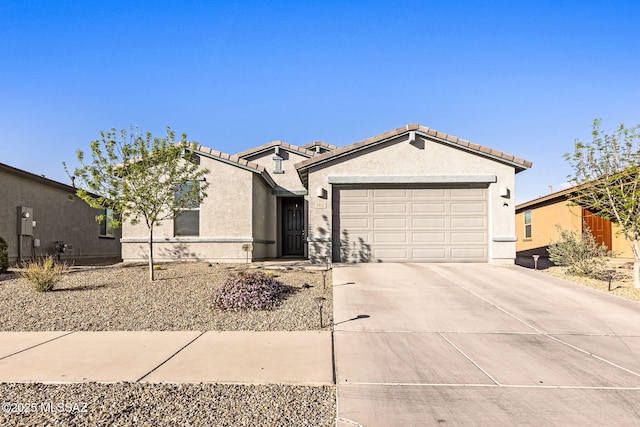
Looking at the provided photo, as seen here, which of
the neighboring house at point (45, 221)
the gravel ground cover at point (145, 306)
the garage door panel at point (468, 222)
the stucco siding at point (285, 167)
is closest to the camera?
the gravel ground cover at point (145, 306)

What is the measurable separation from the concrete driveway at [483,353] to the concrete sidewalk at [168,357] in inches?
19.5

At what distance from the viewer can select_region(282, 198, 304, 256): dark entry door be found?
17.6 meters

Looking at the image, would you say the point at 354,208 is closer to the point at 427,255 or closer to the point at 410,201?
the point at 410,201

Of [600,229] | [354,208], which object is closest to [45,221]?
[354,208]

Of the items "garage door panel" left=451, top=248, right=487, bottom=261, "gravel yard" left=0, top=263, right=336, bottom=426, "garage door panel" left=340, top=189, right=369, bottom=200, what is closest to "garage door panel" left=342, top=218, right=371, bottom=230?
"garage door panel" left=340, top=189, right=369, bottom=200

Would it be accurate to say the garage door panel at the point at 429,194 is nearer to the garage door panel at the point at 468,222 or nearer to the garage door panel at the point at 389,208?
the garage door panel at the point at 389,208

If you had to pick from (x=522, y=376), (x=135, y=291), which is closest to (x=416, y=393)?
(x=522, y=376)

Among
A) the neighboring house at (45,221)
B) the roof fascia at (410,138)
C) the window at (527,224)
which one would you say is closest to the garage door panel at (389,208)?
the roof fascia at (410,138)

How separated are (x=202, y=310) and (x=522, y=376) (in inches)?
208

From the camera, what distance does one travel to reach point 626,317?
7113 mm

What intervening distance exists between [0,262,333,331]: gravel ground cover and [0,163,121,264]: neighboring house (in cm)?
502

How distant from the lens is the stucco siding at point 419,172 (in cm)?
1216

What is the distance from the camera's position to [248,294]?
7535mm

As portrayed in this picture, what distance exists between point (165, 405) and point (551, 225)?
1949cm
